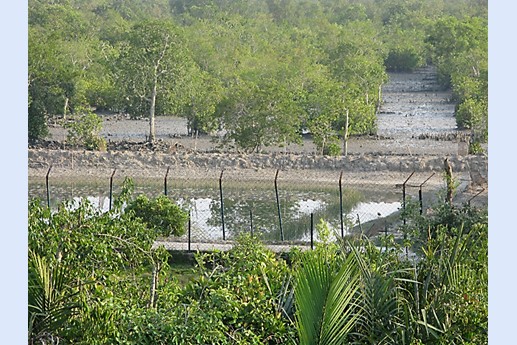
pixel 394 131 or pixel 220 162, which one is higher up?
pixel 394 131

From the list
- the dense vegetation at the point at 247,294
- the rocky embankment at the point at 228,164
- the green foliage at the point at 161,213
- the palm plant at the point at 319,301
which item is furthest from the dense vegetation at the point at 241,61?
the palm plant at the point at 319,301

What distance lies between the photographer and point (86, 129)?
20.5 ft

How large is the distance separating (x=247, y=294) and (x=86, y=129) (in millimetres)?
2045

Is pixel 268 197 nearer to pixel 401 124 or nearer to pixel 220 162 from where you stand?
pixel 220 162

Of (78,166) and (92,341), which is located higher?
(78,166)

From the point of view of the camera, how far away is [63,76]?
20.9ft

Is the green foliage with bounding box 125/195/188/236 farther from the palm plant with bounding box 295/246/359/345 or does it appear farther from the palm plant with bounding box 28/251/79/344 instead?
the palm plant with bounding box 295/246/359/345

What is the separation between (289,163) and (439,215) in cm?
117

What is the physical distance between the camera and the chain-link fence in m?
6.16

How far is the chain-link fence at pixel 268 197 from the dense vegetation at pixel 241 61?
25 cm

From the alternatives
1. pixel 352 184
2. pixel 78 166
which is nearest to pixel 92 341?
pixel 78 166

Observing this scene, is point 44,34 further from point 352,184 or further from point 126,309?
point 126,309

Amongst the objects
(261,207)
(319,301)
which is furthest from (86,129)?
(319,301)

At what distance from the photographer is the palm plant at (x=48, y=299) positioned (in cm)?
434
